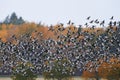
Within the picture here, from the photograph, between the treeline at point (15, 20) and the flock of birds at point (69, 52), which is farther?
the treeline at point (15, 20)

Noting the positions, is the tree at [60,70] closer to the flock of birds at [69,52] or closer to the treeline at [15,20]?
the flock of birds at [69,52]

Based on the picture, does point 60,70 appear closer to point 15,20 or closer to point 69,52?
point 69,52

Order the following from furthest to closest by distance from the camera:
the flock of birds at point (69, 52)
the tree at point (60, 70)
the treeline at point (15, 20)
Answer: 1. the treeline at point (15, 20)
2. the tree at point (60, 70)
3. the flock of birds at point (69, 52)

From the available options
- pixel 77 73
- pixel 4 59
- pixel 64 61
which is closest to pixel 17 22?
pixel 77 73

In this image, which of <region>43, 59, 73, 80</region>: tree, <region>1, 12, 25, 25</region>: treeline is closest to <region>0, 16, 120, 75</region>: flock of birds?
<region>43, 59, 73, 80</region>: tree

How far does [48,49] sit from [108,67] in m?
10.4

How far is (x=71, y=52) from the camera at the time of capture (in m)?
58.8

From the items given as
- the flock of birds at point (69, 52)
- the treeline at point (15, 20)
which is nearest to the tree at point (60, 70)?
the flock of birds at point (69, 52)

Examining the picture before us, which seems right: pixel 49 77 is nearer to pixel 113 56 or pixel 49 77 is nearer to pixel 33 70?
pixel 33 70

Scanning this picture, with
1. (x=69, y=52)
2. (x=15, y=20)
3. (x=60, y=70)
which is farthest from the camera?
(x=15, y=20)

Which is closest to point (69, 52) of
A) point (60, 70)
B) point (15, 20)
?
point (60, 70)

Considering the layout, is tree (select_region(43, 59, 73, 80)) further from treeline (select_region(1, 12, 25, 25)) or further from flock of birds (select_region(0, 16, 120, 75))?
treeline (select_region(1, 12, 25, 25))

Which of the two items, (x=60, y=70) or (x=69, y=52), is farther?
(x=69, y=52)

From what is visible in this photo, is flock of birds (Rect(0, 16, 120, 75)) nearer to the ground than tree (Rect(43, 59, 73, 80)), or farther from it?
farther from it
